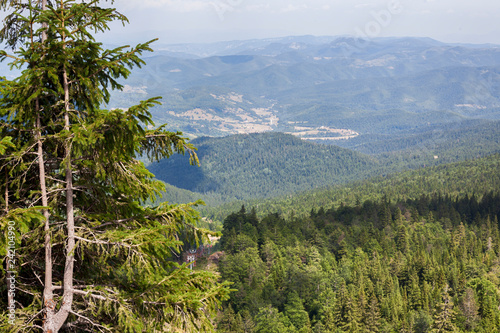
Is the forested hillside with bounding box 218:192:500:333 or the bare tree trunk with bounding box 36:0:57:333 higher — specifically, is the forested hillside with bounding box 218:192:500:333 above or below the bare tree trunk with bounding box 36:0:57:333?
below

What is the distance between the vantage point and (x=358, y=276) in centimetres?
9275

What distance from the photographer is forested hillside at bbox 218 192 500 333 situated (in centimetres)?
7288

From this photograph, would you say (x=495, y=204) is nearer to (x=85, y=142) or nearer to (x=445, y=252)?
(x=445, y=252)

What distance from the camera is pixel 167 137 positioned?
41.7ft

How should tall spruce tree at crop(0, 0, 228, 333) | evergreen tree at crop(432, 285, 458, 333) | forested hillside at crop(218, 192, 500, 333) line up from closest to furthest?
tall spruce tree at crop(0, 0, 228, 333)
evergreen tree at crop(432, 285, 458, 333)
forested hillside at crop(218, 192, 500, 333)

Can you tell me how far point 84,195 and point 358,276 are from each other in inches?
3454

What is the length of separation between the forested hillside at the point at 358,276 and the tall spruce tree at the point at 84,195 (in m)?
59.7

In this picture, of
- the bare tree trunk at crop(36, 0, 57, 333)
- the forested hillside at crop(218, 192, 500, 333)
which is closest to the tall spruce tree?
the bare tree trunk at crop(36, 0, 57, 333)

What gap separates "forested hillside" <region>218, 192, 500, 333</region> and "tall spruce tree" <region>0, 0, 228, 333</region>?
2351 inches

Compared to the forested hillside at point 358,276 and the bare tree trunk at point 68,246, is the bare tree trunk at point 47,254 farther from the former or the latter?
the forested hillside at point 358,276

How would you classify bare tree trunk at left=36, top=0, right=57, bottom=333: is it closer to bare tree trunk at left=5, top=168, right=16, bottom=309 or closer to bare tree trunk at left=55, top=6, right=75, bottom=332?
bare tree trunk at left=55, top=6, right=75, bottom=332

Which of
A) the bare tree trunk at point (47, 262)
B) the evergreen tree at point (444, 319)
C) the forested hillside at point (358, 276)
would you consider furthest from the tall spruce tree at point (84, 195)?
the evergreen tree at point (444, 319)

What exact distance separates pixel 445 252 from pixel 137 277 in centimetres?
11084

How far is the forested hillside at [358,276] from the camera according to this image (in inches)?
2869
